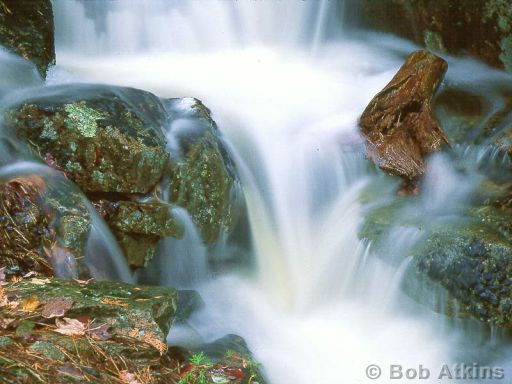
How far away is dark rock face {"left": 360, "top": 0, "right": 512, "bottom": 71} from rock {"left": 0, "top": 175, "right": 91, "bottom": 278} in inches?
211

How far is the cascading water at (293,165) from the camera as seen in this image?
4.63 meters

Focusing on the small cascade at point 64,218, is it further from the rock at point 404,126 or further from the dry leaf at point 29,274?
the rock at point 404,126

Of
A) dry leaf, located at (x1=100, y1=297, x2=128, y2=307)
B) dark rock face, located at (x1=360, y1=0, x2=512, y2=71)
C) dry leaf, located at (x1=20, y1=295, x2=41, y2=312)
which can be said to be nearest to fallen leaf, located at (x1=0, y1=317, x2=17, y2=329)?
dry leaf, located at (x1=20, y1=295, x2=41, y2=312)

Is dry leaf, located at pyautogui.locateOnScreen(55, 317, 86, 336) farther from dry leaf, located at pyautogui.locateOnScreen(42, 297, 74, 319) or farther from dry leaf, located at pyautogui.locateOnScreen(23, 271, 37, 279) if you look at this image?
dry leaf, located at pyautogui.locateOnScreen(23, 271, 37, 279)

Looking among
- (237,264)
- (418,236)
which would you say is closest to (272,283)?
(237,264)

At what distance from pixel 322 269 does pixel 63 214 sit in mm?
2378

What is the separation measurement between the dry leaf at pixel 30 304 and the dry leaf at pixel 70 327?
0.49ft

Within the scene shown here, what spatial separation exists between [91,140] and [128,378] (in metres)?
2.08

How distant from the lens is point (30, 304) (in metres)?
2.96

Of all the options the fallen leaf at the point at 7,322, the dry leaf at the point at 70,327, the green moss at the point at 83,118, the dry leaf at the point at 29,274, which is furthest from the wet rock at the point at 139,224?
the fallen leaf at the point at 7,322

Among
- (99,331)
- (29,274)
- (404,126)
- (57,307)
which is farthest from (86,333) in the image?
(404,126)

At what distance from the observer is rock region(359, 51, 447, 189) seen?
18.9 feet

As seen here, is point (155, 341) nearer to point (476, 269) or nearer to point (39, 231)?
point (39, 231)

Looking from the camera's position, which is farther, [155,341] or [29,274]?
[29,274]
